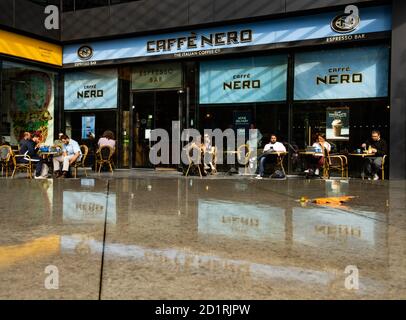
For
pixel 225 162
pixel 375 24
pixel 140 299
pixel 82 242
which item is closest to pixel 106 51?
pixel 225 162

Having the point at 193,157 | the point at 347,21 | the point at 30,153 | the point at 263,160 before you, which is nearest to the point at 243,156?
the point at 263,160

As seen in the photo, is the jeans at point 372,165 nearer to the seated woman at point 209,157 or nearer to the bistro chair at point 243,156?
the bistro chair at point 243,156

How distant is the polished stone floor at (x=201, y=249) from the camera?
2.94 metres

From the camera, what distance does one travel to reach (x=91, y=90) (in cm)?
1809

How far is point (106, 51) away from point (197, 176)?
684cm

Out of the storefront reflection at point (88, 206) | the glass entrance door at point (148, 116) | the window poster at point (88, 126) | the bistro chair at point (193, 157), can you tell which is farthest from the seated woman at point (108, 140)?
the storefront reflection at point (88, 206)

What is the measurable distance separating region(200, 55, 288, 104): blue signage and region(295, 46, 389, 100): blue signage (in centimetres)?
64

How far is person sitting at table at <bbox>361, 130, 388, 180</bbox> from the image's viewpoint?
502 inches

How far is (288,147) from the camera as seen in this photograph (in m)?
14.5

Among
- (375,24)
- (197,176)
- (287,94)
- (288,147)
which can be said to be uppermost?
(375,24)

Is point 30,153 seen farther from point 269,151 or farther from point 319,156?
point 319,156

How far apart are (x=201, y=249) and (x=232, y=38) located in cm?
1217
